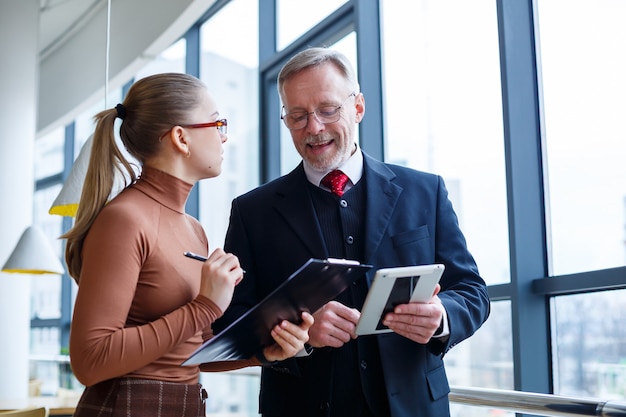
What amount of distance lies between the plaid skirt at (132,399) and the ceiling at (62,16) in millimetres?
7322

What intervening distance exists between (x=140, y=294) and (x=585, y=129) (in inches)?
82.8

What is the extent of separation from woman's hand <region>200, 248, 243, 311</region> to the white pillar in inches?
207

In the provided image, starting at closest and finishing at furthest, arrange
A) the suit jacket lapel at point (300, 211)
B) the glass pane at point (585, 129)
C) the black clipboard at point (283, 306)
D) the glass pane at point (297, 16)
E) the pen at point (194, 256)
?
the black clipboard at point (283, 306) < the pen at point (194, 256) < the suit jacket lapel at point (300, 211) < the glass pane at point (585, 129) < the glass pane at point (297, 16)

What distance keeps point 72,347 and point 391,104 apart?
3149 millimetres

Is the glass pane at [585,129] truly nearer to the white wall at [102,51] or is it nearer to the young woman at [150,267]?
the young woman at [150,267]

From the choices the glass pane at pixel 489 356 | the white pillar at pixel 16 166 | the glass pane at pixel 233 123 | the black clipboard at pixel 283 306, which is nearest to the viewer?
the black clipboard at pixel 283 306

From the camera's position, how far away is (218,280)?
168 centimetres

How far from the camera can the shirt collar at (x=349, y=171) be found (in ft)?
7.27

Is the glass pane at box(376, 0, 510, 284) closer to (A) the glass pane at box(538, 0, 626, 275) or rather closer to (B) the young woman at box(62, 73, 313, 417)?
(A) the glass pane at box(538, 0, 626, 275)

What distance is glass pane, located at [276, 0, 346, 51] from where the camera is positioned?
5.16 metres

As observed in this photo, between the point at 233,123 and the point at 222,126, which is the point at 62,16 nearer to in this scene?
the point at 233,123

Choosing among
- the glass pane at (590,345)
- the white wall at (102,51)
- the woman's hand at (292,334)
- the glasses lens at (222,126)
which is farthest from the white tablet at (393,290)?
the white wall at (102,51)

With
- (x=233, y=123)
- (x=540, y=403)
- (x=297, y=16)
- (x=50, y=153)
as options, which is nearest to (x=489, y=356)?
(x=540, y=403)

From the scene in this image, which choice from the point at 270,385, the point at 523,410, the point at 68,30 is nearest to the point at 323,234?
the point at 270,385
